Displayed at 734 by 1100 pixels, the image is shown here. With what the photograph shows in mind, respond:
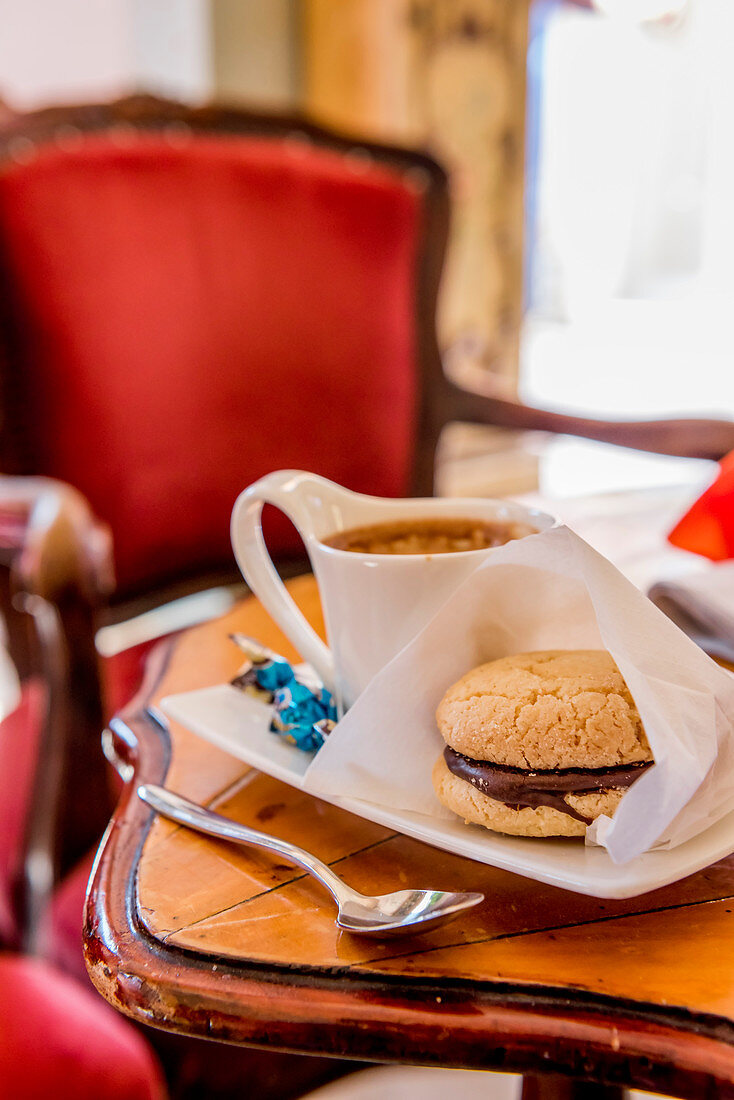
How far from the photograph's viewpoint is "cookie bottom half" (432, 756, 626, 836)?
0.28 m

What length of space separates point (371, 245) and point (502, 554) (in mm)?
893

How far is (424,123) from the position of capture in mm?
2334

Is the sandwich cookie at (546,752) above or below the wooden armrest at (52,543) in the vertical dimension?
above

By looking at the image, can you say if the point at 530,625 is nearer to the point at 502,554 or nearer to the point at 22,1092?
the point at 502,554

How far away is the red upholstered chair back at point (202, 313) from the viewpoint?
38.3 inches

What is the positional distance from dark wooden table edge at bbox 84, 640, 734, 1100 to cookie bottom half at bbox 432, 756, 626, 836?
49 mm

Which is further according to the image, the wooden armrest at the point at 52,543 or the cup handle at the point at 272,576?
the wooden armrest at the point at 52,543

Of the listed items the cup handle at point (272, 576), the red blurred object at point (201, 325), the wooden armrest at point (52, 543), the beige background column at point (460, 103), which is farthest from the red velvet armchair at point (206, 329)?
the beige background column at point (460, 103)

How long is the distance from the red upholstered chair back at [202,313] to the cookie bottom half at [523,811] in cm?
77

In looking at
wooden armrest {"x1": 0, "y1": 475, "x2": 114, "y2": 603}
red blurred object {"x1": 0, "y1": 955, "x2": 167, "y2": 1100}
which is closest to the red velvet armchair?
wooden armrest {"x1": 0, "y1": 475, "x2": 114, "y2": 603}

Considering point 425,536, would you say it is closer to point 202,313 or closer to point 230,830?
point 230,830

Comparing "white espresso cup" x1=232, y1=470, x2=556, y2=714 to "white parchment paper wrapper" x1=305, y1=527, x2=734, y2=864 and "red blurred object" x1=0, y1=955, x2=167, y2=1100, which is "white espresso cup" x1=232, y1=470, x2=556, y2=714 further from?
"red blurred object" x1=0, y1=955, x2=167, y2=1100

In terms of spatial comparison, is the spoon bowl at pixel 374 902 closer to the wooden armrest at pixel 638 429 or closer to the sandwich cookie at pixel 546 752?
the sandwich cookie at pixel 546 752

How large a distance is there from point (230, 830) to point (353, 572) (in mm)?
101
